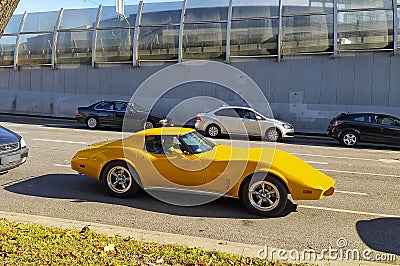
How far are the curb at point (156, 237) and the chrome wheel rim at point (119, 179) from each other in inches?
50.1

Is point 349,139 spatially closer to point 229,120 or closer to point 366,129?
point 366,129

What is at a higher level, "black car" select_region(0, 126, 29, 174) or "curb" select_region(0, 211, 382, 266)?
"black car" select_region(0, 126, 29, 174)

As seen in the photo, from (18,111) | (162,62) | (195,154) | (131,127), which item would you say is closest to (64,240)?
(195,154)

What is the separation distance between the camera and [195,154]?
573 centimetres

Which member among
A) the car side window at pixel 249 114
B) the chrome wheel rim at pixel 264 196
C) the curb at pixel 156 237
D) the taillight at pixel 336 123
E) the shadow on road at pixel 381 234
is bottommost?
the shadow on road at pixel 381 234

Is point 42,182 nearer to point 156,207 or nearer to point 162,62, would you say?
point 156,207

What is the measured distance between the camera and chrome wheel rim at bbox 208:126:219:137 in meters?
15.4

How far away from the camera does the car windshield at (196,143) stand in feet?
19.2

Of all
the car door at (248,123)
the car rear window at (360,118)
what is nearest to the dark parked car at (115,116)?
the car door at (248,123)

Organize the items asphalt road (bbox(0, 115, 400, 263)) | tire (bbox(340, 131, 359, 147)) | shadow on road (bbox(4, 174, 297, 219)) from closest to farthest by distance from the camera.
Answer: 1. asphalt road (bbox(0, 115, 400, 263))
2. shadow on road (bbox(4, 174, 297, 219))
3. tire (bbox(340, 131, 359, 147))

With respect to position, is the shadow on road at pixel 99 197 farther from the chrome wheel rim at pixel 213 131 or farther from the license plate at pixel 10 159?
the chrome wheel rim at pixel 213 131

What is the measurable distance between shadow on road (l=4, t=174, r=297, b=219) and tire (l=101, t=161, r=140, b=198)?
0.13 metres

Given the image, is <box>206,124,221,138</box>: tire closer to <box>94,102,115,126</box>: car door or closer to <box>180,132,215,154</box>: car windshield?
<box>94,102,115,126</box>: car door

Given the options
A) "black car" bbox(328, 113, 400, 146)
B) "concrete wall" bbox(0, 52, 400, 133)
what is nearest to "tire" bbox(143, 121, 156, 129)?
"concrete wall" bbox(0, 52, 400, 133)
